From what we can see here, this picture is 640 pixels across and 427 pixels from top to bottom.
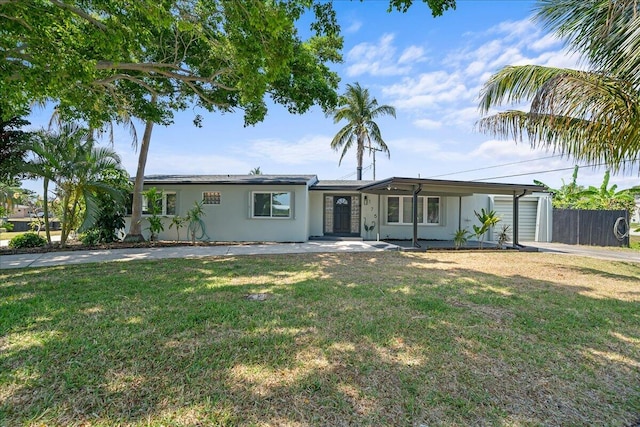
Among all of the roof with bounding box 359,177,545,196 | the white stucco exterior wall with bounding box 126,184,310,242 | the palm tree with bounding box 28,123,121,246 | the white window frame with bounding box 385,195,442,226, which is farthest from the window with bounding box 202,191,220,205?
the white window frame with bounding box 385,195,442,226

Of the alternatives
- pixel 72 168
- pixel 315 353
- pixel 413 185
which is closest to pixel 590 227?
pixel 413 185

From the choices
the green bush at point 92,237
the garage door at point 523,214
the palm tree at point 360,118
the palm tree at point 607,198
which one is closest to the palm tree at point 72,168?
the green bush at point 92,237

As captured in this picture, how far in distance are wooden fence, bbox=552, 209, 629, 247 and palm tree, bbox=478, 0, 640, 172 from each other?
30.5 ft

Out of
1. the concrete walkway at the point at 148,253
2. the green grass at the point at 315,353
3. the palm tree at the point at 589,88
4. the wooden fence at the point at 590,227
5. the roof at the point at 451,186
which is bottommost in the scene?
the green grass at the point at 315,353

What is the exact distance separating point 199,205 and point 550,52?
12996 mm

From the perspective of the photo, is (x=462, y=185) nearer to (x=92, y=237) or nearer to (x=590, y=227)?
(x=590, y=227)

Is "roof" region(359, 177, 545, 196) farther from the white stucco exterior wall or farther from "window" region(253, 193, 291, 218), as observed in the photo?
"window" region(253, 193, 291, 218)

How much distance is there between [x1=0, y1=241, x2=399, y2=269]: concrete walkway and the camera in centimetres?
849

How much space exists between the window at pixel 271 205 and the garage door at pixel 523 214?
10841 millimetres

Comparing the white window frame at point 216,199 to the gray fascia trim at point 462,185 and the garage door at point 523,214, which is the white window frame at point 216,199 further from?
the garage door at point 523,214

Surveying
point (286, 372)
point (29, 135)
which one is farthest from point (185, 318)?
point (29, 135)

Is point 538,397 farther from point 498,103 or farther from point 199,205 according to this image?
point 199,205

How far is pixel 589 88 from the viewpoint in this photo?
6562mm

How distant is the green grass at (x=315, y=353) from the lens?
2404mm
